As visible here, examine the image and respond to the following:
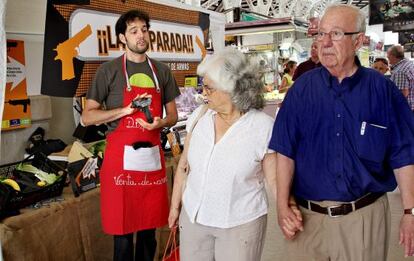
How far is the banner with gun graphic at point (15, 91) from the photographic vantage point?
2898mm

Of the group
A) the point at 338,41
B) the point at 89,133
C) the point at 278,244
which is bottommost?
the point at 278,244

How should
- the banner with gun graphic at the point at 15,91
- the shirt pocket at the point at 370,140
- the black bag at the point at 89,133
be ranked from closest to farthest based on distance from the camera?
the shirt pocket at the point at 370,140, the banner with gun graphic at the point at 15,91, the black bag at the point at 89,133

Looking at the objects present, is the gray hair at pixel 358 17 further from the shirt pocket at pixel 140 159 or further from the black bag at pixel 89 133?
the black bag at pixel 89 133

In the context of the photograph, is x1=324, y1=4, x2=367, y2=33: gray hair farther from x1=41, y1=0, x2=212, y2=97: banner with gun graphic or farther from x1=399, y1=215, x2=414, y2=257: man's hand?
x1=41, y1=0, x2=212, y2=97: banner with gun graphic

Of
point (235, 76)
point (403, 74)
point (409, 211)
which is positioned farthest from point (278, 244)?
point (403, 74)

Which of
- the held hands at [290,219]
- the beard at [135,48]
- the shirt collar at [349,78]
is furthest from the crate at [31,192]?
the shirt collar at [349,78]

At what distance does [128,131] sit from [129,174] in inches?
9.3

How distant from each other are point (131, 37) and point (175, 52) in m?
1.43

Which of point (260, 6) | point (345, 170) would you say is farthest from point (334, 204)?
point (260, 6)

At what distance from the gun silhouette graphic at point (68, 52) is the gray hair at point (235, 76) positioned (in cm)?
109

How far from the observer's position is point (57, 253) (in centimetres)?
269

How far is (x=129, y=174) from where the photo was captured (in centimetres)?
254

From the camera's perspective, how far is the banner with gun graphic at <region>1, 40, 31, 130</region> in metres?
2.90

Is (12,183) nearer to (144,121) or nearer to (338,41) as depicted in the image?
(144,121)
